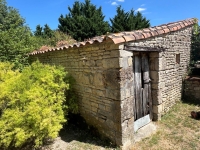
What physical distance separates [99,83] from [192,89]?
15.7 feet

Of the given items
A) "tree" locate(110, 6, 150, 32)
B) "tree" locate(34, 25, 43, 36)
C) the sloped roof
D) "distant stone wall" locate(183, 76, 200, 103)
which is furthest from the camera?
"tree" locate(34, 25, 43, 36)

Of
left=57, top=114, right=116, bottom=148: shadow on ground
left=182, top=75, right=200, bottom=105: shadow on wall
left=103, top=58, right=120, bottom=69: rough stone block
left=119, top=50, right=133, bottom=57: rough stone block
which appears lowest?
left=57, top=114, right=116, bottom=148: shadow on ground

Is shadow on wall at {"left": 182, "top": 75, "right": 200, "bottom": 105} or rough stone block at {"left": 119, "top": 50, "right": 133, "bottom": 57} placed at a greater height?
rough stone block at {"left": 119, "top": 50, "right": 133, "bottom": 57}

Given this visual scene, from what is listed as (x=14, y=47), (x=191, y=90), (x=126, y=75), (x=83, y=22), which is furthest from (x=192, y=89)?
(x=83, y=22)

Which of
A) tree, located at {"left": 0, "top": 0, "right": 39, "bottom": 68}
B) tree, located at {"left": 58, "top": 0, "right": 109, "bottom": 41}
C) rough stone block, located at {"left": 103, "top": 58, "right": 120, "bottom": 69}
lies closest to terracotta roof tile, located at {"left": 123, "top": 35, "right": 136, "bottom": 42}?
rough stone block, located at {"left": 103, "top": 58, "right": 120, "bottom": 69}

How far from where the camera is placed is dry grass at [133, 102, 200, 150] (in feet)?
12.7

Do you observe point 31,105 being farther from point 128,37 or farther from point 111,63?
point 128,37

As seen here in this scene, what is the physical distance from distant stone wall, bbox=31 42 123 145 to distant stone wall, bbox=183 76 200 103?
4.56m

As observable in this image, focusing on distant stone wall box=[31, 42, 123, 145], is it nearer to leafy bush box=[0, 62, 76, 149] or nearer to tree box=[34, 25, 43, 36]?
leafy bush box=[0, 62, 76, 149]

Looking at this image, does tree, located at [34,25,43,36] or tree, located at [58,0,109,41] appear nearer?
tree, located at [58,0,109,41]

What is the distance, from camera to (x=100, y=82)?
4094 mm

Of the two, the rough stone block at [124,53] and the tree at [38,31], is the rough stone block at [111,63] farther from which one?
the tree at [38,31]

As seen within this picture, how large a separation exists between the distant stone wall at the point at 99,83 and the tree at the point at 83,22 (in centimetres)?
1245

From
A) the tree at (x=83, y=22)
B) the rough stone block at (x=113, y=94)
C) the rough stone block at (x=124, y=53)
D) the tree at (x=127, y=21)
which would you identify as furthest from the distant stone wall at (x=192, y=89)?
the tree at (x=83, y=22)
